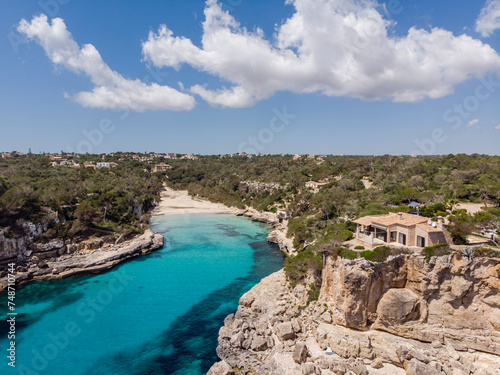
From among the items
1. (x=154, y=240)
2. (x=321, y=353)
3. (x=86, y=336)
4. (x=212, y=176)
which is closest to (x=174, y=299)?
(x=86, y=336)

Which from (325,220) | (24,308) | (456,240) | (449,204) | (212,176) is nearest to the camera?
(456,240)

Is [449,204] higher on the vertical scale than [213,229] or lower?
higher

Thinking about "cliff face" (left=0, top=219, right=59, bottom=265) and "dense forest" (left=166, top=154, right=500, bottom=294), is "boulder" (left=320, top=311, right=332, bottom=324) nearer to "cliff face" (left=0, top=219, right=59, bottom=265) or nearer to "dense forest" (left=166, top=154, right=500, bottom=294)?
"dense forest" (left=166, top=154, right=500, bottom=294)

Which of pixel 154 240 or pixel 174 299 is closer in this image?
pixel 174 299

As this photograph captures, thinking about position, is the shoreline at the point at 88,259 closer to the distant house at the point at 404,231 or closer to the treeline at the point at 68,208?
the treeline at the point at 68,208

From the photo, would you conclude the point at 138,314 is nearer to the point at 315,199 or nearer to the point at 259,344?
the point at 259,344

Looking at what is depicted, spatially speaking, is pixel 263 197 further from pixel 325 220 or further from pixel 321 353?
pixel 321 353

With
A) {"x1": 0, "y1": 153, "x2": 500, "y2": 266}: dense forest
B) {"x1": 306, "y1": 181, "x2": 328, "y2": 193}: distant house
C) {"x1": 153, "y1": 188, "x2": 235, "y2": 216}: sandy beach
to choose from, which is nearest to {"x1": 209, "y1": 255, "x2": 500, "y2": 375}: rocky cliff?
{"x1": 0, "y1": 153, "x2": 500, "y2": 266}: dense forest
